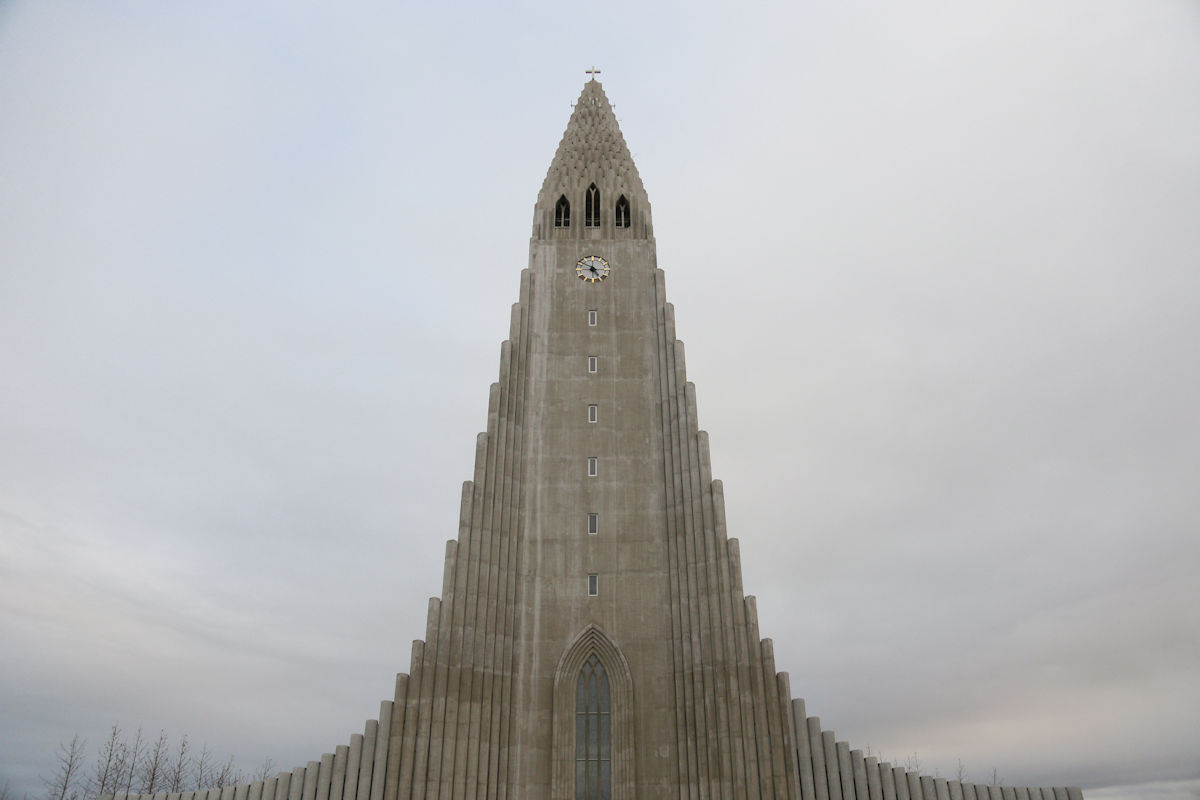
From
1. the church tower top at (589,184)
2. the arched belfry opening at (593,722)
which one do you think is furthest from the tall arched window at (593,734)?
the church tower top at (589,184)

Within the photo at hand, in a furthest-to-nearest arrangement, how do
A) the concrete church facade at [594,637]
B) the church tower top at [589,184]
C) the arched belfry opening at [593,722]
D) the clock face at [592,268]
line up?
the church tower top at [589,184]
the clock face at [592,268]
the arched belfry opening at [593,722]
the concrete church facade at [594,637]

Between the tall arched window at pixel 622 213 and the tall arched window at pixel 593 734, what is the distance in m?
22.6

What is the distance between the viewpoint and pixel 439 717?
29.3 meters

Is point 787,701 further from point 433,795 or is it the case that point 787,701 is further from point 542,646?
point 433,795

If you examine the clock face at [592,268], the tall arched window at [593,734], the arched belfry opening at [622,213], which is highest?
the arched belfry opening at [622,213]

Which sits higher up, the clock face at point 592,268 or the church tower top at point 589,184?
the church tower top at point 589,184

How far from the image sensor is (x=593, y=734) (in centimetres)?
3062

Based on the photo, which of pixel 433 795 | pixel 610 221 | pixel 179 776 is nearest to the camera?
pixel 433 795

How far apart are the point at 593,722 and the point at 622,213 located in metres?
25.9

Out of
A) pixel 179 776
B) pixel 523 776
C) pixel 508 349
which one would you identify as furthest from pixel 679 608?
pixel 179 776

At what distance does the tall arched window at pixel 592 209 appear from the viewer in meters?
42.5

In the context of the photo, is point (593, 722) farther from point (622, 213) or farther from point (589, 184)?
point (589, 184)

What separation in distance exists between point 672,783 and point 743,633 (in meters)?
6.18

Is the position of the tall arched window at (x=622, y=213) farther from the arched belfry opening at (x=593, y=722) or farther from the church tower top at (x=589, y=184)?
the arched belfry opening at (x=593, y=722)
